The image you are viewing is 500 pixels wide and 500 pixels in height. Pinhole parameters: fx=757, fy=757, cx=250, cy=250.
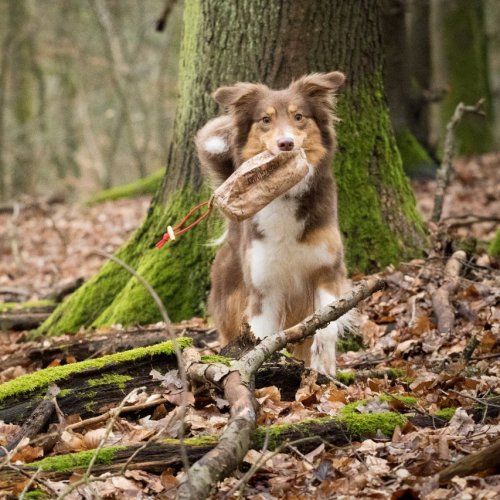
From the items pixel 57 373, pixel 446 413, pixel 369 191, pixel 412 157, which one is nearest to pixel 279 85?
pixel 369 191

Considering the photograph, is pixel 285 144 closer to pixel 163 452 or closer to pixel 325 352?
pixel 325 352

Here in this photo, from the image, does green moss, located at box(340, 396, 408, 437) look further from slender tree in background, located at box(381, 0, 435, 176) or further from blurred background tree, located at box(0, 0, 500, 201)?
slender tree in background, located at box(381, 0, 435, 176)

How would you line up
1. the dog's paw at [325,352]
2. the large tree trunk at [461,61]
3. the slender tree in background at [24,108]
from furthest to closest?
the slender tree in background at [24,108] < the large tree trunk at [461,61] < the dog's paw at [325,352]

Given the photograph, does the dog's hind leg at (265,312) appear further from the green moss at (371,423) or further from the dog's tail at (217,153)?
the green moss at (371,423)

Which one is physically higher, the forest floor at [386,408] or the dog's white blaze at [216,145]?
the dog's white blaze at [216,145]

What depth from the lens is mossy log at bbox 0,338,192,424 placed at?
4.78m

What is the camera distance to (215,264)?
7.16 metres

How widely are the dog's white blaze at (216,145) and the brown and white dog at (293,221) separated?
5 centimetres

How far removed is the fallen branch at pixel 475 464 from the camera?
11.4 feet

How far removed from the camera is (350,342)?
697 centimetres

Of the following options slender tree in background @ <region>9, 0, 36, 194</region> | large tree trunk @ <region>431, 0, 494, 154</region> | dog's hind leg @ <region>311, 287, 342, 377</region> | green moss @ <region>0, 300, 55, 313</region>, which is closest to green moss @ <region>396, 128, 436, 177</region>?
large tree trunk @ <region>431, 0, 494, 154</region>

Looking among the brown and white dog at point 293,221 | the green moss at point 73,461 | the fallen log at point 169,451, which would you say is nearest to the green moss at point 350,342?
the brown and white dog at point 293,221

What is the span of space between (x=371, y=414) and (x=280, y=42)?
4.23 m

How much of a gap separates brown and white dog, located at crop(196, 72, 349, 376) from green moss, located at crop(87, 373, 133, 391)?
1.56m
